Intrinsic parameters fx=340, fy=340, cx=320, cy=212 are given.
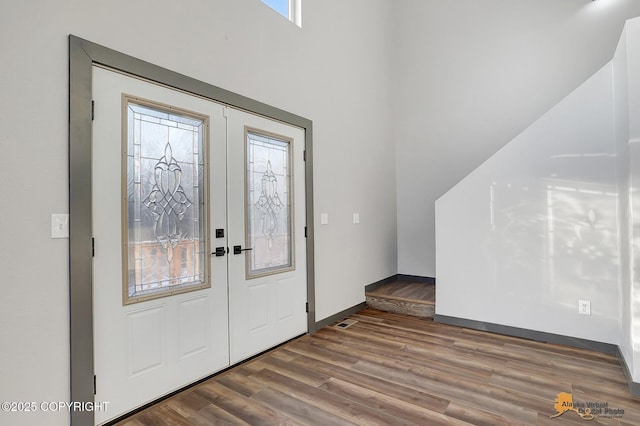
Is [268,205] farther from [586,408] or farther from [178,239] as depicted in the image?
[586,408]

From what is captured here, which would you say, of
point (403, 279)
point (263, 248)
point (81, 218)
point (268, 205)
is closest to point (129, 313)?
point (81, 218)

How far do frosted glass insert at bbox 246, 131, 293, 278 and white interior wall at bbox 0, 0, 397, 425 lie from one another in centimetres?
45

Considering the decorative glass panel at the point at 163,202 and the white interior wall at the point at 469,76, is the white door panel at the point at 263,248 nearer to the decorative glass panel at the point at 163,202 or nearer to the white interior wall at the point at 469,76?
the decorative glass panel at the point at 163,202

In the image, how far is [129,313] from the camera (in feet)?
7.57

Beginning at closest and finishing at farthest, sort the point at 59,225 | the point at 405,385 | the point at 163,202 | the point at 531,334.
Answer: the point at 59,225, the point at 163,202, the point at 405,385, the point at 531,334

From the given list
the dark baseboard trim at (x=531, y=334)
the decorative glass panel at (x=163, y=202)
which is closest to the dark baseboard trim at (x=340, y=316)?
the dark baseboard trim at (x=531, y=334)

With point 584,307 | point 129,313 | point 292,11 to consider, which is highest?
point 292,11

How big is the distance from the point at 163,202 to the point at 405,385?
91.5 inches

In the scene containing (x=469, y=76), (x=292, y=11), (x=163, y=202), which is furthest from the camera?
(x=469, y=76)

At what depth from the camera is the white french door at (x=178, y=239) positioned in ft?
7.26

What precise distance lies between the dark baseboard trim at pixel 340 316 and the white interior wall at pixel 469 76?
1.18 meters

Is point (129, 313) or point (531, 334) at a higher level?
point (129, 313)

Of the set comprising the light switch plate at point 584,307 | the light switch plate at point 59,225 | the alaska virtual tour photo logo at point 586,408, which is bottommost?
the alaska virtual tour photo logo at point 586,408

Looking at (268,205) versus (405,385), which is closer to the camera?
(405,385)
